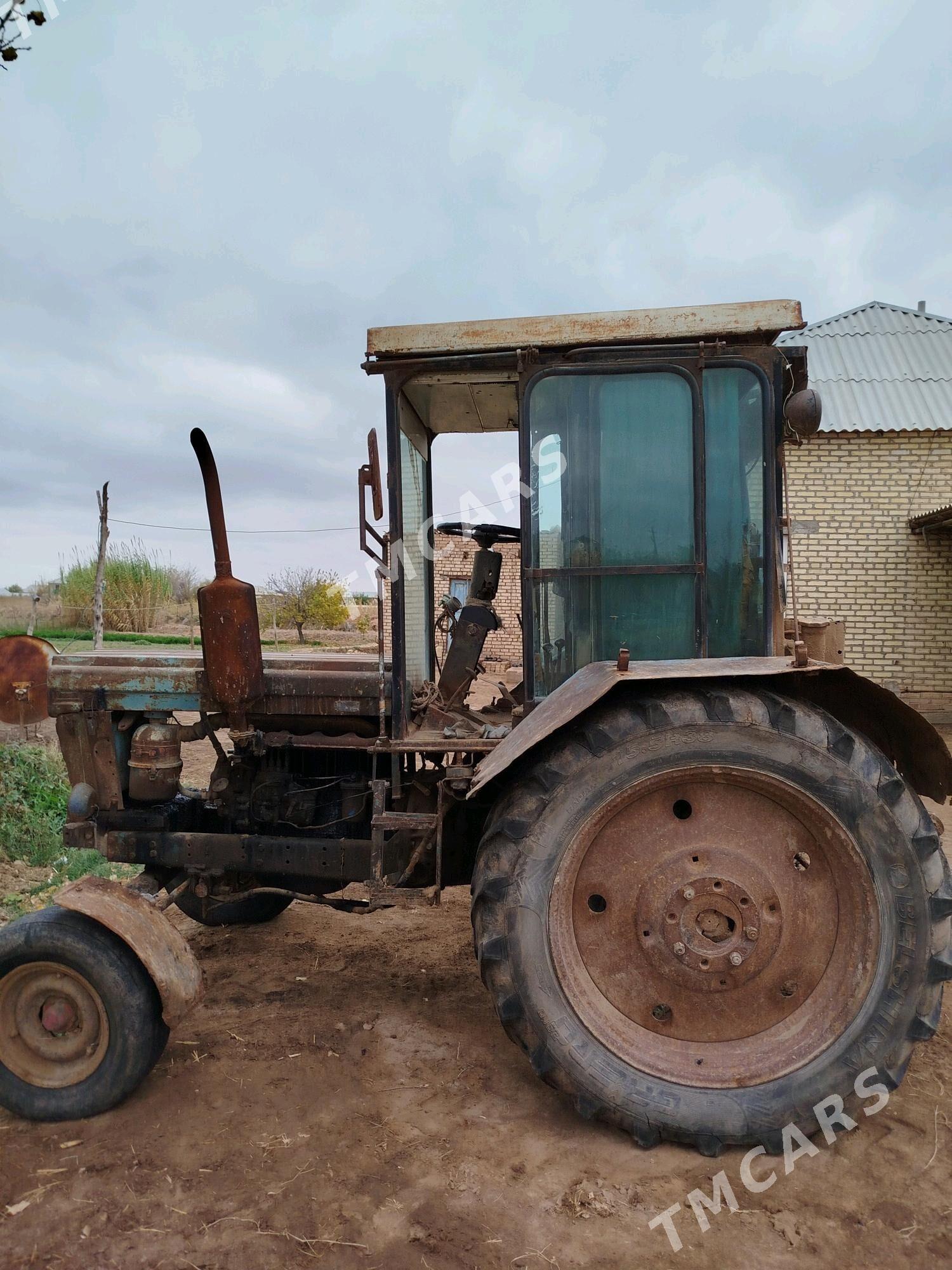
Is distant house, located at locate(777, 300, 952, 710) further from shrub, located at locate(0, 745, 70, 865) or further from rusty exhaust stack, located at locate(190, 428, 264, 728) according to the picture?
rusty exhaust stack, located at locate(190, 428, 264, 728)

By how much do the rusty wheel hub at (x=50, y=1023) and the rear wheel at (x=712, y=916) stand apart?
1.35 metres

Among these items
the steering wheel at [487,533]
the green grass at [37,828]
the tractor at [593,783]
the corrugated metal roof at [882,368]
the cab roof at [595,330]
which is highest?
the corrugated metal roof at [882,368]

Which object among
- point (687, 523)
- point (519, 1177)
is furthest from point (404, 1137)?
point (687, 523)

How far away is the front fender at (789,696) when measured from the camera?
232 centimetres

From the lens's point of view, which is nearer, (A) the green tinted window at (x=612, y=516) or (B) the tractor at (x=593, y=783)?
(B) the tractor at (x=593, y=783)

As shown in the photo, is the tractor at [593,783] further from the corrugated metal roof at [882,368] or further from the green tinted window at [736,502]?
the corrugated metal roof at [882,368]

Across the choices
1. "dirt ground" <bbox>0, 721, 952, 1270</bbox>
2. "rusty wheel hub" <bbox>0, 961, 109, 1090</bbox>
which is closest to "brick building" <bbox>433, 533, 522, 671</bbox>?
"dirt ground" <bbox>0, 721, 952, 1270</bbox>

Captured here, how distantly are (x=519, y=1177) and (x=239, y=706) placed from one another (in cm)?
182

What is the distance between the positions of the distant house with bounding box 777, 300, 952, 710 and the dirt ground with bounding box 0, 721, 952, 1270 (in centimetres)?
891

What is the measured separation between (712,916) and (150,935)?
72.7 inches

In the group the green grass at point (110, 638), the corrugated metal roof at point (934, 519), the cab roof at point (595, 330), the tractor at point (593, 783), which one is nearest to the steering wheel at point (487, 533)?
the tractor at point (593, 783)

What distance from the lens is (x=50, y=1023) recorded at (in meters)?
2.58

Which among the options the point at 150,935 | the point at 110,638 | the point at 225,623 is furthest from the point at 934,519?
the point at 110,638

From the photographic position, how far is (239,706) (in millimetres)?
3037
